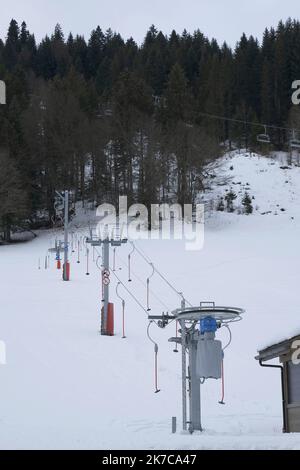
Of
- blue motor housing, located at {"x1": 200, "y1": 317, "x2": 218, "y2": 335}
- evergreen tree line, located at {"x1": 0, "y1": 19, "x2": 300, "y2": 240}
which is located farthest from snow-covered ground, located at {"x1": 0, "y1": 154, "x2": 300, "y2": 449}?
evergreen tree line, located at {"x1": 0, "y1": 19, "x2": 300, "y2": 240}

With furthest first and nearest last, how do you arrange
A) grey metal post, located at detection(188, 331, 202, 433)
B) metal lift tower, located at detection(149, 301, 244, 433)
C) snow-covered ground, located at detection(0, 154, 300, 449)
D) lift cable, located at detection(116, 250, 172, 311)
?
lift cable, located at detection(116, 250, 172, 311), snow-covered ground, located at detection(0, 154, 300, 449), grey metal post, located at detection(188, 331, 202, 433), metal lift tower, located at detection(149, 301, 244, 433)

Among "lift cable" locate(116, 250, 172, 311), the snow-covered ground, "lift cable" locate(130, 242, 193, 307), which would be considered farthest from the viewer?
"lift cable" locate(130, 242, 193, 307)

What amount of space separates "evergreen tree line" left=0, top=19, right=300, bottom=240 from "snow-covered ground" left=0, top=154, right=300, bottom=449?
9373 millimetres

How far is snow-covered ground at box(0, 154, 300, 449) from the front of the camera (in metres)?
9.89

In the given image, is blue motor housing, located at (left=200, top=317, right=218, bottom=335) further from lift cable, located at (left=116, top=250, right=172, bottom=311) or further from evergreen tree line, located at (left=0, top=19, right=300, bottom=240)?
evergreen tree line, located at (left=0, top=19, right=300, bottom=240)

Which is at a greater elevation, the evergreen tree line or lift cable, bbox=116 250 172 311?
the evergreen tree line

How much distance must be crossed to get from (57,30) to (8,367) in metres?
77.4

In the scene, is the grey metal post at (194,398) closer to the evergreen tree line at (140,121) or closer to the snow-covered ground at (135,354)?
the snow-covered ground at (135,354)

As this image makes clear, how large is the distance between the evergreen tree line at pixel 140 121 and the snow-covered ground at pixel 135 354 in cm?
937

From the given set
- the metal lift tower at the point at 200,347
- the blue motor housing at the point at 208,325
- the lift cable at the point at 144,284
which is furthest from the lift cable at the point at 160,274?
the blue motor housing at the point at 208,325

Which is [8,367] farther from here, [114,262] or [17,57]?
[17,57]

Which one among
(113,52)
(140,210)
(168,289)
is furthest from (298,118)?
(168,289)

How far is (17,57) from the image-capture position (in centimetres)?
7619

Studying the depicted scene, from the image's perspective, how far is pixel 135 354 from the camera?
51.9ft
